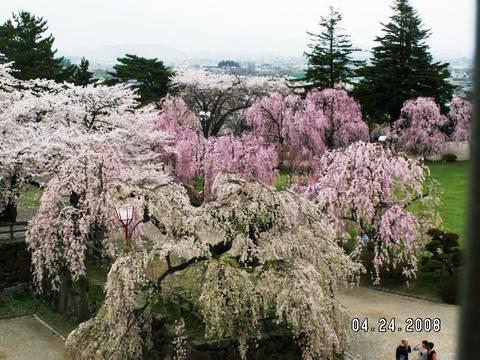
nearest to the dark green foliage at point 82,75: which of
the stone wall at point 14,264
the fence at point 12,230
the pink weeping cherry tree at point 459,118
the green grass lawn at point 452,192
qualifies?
the fence at point 12,230

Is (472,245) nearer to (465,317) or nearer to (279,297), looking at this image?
(465,317)

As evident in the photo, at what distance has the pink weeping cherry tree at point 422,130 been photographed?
33.6 m

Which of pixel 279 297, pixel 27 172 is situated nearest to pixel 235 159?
pixel 27 172

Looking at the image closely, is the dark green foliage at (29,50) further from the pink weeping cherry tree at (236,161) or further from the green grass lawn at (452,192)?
the green grass lawn at (452,192)

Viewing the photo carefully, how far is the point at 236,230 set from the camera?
432 inches

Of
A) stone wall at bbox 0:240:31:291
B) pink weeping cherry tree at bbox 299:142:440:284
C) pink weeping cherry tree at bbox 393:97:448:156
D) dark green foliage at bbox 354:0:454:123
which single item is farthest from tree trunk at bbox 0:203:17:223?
dark green foliage at bbox 354:0:454:123

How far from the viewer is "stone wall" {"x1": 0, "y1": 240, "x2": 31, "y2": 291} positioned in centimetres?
1709

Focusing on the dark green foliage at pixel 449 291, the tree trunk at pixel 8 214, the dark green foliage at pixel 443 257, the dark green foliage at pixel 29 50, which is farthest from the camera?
the dark green foliage at pixel 29 50

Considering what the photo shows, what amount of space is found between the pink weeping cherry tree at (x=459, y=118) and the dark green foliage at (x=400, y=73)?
1.57m

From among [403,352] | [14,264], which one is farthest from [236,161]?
[403,352]

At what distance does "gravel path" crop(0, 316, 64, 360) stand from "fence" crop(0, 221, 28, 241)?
3053 millimetres

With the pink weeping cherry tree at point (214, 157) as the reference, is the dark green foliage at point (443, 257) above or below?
below

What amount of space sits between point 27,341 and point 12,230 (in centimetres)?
461
